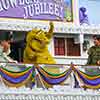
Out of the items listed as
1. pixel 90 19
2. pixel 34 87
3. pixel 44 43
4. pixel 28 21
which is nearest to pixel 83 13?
pixel 90 19

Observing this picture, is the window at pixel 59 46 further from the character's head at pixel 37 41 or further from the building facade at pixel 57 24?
the character's head at pixel 37 41

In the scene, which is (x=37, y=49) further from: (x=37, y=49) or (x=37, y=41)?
(x=37, y=41)

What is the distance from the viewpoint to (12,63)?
1816 cm

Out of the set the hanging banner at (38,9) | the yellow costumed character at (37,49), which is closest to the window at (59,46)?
the hanging banner at (38,9)

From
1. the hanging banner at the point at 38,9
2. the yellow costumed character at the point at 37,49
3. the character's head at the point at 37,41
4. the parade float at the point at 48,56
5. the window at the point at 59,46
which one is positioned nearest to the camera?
the parade float at the point at 48,56

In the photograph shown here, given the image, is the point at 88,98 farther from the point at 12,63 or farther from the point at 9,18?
the point at 9,18

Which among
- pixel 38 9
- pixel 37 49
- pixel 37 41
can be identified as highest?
pixel 38 9

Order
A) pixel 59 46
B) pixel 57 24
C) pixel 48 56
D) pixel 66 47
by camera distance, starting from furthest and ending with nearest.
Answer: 1. pixel 66 47
2. pixel 59 46
3. pixel 57 24
4. pixel 48 56

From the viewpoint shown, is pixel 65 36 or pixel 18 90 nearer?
pixel 18 90

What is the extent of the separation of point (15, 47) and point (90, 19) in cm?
294

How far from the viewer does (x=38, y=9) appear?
75.5ft

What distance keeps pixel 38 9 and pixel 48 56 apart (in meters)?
3.80

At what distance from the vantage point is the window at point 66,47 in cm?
2366

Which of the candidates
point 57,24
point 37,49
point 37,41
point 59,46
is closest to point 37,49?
point 37,49
